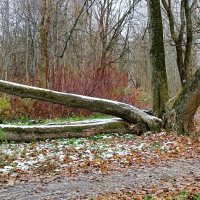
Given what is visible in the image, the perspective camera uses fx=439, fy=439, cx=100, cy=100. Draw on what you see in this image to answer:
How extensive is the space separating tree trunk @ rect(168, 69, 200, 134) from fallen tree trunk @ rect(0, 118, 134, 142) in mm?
1349

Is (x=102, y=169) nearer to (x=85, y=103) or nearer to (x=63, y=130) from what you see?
(x=63, y=130)

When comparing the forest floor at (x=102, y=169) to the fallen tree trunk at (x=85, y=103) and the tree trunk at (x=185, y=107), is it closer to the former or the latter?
the tree trunk at (x=185, y=107)

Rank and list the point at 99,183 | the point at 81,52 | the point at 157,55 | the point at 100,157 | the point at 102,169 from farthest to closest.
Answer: the point at 81,52 → the point at 157,55 → the point at 100,157 → the point at 102,169 → the point at 99,183

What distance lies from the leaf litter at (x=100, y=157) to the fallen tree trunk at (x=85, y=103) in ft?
2.34

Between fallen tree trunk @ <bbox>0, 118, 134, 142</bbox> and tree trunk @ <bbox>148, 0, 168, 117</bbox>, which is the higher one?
tree trunk @ <bbox>148, 0, 168, 117</bbox>

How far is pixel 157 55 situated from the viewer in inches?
560

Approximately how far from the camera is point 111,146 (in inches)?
418

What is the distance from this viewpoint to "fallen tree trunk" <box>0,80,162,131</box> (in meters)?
13.0

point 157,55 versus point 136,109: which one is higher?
point 157,55

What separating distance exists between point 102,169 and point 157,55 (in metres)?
7.15

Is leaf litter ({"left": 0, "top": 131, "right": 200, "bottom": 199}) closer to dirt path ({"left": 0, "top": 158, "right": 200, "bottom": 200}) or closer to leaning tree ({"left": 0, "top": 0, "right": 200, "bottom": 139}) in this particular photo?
dirt path ({"left": 0, "top": 158, "right": 200, "bottom": 200})

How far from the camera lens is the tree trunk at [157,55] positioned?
46.7 feet

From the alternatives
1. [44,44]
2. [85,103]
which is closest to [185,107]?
[85,103]

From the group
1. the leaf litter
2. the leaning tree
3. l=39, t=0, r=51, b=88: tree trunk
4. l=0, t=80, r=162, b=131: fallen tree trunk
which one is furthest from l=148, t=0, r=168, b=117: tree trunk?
l=39, t=0, r=51, b=88: tree trunk
